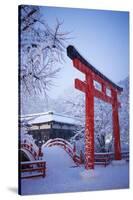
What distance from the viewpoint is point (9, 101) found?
4.67 m

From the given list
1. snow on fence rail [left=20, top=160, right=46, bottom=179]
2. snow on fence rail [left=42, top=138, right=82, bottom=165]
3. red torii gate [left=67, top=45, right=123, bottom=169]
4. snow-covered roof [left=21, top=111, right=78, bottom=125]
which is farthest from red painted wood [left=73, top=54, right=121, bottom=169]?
snow on fence rail [left=20, top=160, right=46, bottom=179]

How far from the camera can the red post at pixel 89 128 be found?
16.6 ft

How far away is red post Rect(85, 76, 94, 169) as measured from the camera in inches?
199

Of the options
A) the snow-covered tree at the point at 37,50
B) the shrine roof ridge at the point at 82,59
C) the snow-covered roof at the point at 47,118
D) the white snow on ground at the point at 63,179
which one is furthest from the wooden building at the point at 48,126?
the shrine roof ridge at the point at 82,59

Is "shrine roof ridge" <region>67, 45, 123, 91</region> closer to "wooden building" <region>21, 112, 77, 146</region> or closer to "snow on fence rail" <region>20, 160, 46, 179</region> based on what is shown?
"wooden building" <region>21, 112, 77, 146</region>

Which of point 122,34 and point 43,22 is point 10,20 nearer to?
point 43,22

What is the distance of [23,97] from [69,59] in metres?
0.66

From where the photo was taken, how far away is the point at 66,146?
4.95 meters

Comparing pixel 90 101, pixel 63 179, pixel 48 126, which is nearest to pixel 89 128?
pixel 90 101

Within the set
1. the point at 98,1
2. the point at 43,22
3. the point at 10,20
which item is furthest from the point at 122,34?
the point at 10,20

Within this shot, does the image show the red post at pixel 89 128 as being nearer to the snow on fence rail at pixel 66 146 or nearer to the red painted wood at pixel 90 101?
the red painted wood at pixel 90 101

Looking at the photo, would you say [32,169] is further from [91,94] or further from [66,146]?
[91,94]

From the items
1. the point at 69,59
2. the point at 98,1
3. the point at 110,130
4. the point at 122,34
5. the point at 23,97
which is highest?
the point at 98,1

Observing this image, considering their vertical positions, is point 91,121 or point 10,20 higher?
point 10,20
